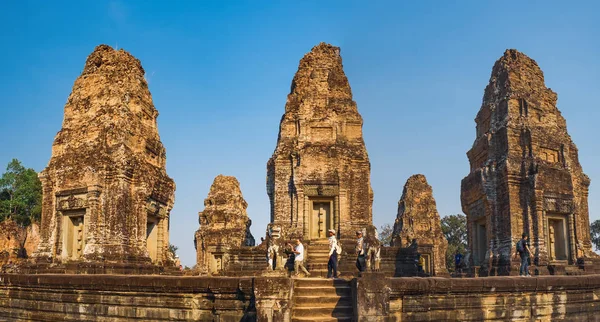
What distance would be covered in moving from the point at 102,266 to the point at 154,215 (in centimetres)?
278

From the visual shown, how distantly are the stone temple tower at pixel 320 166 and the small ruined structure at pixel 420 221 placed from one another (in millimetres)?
13639

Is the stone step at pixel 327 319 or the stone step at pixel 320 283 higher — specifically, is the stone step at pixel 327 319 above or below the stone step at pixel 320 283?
below

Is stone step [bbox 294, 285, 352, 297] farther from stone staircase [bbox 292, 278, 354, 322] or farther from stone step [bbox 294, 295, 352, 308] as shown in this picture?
stone step [bbox 294, 295, 352, 308]

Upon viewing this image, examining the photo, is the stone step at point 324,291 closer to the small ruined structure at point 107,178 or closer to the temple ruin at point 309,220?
the temple ruin at point 309,220

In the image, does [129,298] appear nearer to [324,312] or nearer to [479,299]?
[324,312]

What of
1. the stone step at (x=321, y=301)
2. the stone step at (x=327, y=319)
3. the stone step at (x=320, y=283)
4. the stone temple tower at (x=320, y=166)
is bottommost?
the stone step at (x=327, y=319)

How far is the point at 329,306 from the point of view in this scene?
9.37 metres

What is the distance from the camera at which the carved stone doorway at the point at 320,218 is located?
19156 millimetres

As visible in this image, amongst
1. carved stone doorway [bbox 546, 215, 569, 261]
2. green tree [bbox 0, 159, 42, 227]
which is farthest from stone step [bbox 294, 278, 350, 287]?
green tree [bbox 0, 159, 42, 227]

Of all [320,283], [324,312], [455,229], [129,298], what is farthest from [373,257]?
[455,229]

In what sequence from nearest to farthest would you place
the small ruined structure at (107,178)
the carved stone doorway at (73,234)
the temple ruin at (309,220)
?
the temple ruin at (309,220) < the small ruined structure at (107,178) < the carved stone doorway at (73,234)

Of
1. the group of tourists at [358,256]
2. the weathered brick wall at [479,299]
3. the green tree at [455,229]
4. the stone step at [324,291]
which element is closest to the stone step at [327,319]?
the weathered brick wall at [479,299]

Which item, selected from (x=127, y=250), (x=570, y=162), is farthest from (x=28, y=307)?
(x=570, y=162)

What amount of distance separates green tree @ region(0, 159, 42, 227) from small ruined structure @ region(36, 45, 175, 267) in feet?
98.3
